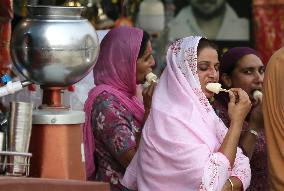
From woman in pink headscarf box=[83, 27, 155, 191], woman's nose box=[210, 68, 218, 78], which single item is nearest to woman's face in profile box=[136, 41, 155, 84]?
woman in pink headscarf box=[83, 27, 155, 191]

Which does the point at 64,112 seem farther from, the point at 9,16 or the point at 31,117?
the point at 9,16

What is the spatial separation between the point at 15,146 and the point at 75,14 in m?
0.66

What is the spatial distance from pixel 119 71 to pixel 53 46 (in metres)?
1.27

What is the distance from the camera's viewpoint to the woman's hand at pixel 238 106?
16.1 feet

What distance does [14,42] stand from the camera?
4355 mm

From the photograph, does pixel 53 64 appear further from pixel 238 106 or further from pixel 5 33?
pixel 5 33

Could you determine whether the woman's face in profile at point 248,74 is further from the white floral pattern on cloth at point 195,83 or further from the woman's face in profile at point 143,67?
the white floral pattern on cloth at point 195,83

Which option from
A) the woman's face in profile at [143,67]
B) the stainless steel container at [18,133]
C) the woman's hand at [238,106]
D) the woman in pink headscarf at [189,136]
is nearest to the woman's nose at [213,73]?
the woman in pink headscarf at [189,136]

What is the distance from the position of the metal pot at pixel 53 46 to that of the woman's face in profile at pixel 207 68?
758mm

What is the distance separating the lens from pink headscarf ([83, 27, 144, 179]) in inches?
212

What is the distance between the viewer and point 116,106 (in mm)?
5324

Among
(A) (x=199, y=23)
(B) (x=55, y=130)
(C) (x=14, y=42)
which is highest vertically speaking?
(C) (x=14, y=42)

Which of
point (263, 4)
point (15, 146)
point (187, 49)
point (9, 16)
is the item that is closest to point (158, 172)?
point (187, 49)

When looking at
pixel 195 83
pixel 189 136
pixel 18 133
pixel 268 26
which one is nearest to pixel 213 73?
pixel 195 83
